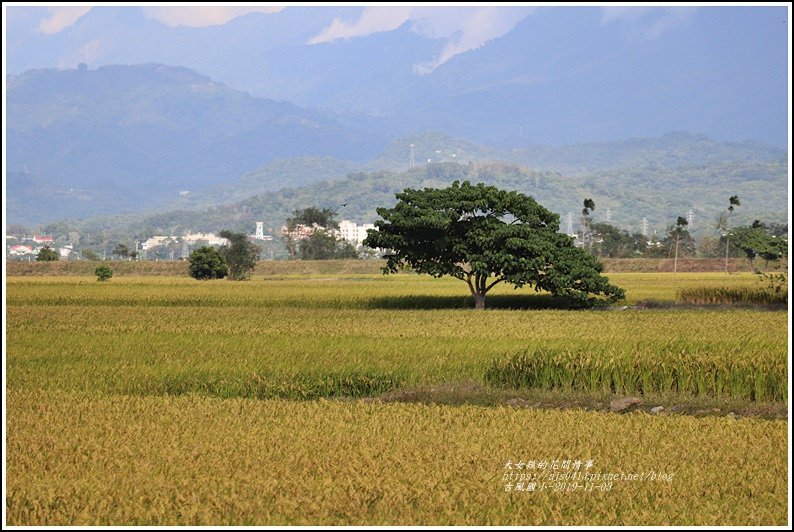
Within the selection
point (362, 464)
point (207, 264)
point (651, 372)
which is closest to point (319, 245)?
point (207, 264)

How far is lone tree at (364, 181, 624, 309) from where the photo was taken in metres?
31.9

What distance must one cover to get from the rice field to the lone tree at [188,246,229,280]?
39.9m

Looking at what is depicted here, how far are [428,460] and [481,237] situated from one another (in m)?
22.9

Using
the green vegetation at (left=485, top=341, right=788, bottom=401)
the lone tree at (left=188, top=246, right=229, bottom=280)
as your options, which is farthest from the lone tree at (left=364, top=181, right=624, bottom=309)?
the lone tree at (left=188, top=246, right=229, bottom=280)

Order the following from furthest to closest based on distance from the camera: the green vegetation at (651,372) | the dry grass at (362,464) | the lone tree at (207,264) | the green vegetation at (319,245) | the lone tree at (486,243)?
the green vegetation at (319,245) → the lone tree at (207,264) → the lone tree at (486,243) → the green vegetation at (651,372) → the dry grass at (362,464)

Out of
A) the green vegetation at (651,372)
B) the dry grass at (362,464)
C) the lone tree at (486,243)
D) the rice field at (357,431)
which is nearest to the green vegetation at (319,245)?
the lone tree at (486,243)

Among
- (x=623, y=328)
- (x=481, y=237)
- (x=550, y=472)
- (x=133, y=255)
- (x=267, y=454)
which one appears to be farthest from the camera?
(x=133, y=255)

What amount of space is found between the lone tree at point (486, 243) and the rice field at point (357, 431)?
8.55m

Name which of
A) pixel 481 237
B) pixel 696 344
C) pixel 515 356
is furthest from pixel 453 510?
pixel 481 237

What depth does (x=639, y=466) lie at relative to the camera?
369 inches

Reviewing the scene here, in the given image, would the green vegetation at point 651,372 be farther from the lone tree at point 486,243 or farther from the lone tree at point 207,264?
the lone tree at point 207,264

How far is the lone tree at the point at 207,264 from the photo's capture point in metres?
62.9

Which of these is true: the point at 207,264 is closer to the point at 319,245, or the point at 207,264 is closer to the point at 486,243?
the point at 486,243

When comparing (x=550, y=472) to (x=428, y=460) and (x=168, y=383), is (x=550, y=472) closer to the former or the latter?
(x=428, y=460)
